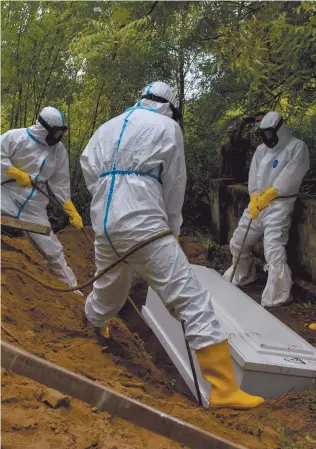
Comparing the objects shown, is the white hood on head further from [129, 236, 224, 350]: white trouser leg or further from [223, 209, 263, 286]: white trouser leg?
[129, 236, 224, 350]: white trouser leg

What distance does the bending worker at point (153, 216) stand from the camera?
2990 millimetres

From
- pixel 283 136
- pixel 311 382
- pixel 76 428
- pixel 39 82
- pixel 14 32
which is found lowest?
pixel 311 382

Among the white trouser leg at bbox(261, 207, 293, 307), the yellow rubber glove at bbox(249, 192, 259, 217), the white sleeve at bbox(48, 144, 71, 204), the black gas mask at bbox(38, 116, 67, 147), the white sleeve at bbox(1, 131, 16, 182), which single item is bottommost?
the white trouser leg at bbox(261, 207, 293, 307)

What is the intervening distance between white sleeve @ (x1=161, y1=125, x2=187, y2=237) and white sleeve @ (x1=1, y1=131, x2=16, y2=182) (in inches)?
103

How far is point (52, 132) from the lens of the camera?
5.51 meters

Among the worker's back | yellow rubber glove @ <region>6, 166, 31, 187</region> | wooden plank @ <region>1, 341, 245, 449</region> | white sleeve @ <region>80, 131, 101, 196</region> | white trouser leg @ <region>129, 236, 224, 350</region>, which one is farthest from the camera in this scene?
yellow rubber glove @ <region>6, 166, 31, 187</region>

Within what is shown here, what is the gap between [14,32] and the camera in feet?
22.2

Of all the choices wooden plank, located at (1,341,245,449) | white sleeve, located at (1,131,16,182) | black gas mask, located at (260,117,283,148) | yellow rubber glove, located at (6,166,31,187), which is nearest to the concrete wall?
black gas mask, located at (260,117,283,148)

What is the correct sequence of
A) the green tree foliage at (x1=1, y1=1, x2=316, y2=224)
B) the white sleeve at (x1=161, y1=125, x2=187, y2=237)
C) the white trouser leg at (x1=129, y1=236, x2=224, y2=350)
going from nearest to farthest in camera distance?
the white trouser leg at (x1=129, y1=236, x2=224, y2=350) < the white sleeve at (x1=161, y1=125, x2=187, y2=237) < the green tree foliage at (x1=1, y1=1, x2=316, y2=224)

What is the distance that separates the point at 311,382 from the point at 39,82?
604 centimetres

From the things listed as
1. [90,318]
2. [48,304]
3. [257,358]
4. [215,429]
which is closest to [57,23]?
[48,304]

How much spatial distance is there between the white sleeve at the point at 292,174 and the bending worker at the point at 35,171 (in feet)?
8.29

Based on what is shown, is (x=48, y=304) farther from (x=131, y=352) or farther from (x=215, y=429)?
(x=215, y=429)

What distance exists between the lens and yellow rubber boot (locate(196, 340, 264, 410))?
2.96 metres
